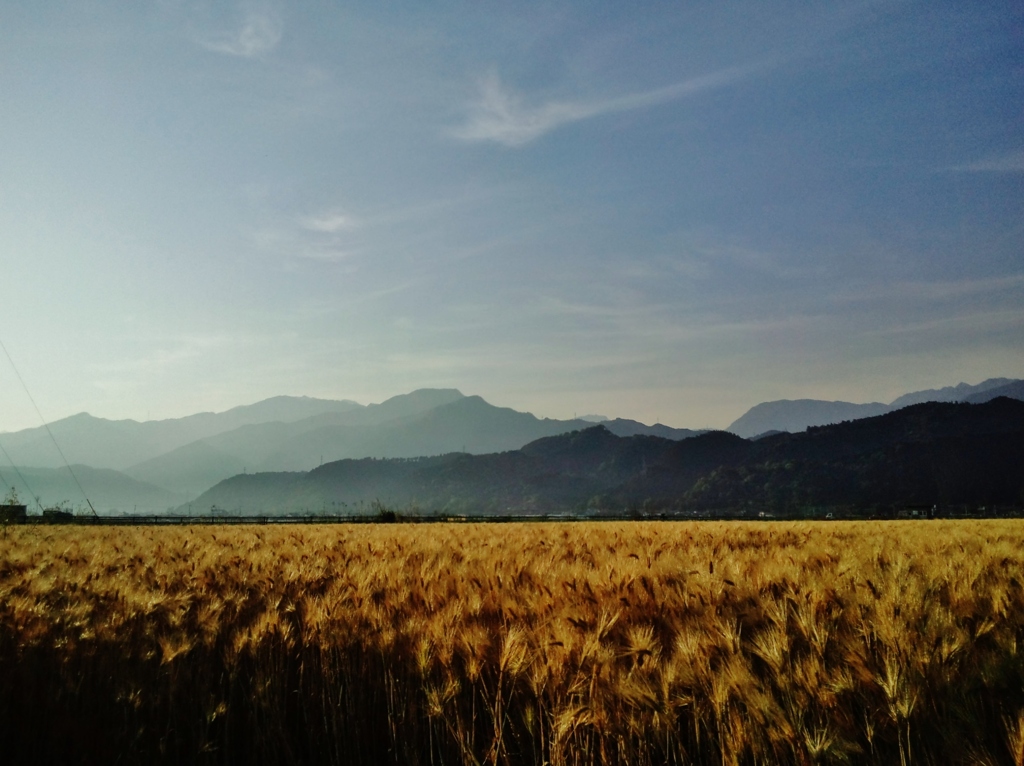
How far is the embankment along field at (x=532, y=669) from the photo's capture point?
2.35 metres

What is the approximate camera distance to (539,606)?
12.5 feet

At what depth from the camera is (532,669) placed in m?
2.91

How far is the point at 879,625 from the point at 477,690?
201cm

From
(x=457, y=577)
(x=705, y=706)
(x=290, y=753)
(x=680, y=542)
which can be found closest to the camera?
(x=705, y=706)

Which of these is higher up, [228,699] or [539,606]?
[539,606]

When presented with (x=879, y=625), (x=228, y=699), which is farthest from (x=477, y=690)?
(x=879, y=625)

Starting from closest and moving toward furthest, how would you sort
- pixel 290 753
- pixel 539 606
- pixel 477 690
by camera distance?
pixel 290 753, pixel 477 690, pixel 539 606

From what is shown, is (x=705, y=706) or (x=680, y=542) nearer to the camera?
(x=705, y=706)

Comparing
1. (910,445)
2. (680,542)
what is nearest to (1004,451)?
(910,445)

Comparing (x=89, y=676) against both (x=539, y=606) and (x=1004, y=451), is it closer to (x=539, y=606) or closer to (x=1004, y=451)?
(x=539, y=606)

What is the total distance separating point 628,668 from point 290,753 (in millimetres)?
1637

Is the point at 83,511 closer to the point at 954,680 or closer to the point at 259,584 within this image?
the point at 259,584

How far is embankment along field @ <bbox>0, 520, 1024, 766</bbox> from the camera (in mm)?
2346

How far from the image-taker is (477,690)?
303 cm
